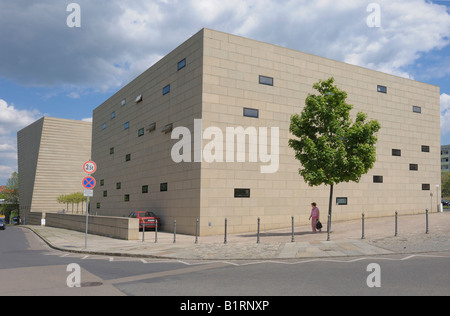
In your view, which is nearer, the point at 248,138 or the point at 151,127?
the point at 248,138

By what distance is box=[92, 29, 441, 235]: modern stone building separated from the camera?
2345 cm

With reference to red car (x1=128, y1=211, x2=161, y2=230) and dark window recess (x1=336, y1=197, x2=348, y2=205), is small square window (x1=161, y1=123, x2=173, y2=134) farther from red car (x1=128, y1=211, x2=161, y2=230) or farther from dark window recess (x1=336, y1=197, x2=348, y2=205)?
dark window recess (x1=336, y1=197, x2=348, y2=205)

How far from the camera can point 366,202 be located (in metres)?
29.2

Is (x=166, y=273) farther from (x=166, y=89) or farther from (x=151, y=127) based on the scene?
(x=151, y=127)

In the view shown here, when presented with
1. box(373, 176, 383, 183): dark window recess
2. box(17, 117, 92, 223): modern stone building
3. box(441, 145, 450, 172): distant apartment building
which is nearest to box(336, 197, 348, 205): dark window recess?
box(373, 176, 383, 183): dark window recess

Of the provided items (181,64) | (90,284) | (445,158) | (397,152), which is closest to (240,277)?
(90,284)

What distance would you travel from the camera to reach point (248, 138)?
24.3 m

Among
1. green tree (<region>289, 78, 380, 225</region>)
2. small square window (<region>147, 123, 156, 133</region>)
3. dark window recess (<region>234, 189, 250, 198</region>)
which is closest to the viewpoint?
green tree (<region>289, 78, 380, 225</region>)

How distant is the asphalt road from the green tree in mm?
7883

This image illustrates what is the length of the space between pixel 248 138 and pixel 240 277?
16.0 meters

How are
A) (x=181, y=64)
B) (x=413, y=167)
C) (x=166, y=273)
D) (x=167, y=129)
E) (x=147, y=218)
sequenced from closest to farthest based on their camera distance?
(x=166, y=273)
(x=147, y=218)
(x=181, y=64)
(x=167, y=129)
(x=413, y=167)

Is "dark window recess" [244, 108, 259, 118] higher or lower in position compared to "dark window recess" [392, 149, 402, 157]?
higher

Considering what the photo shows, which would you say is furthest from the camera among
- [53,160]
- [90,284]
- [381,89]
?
[53,160]
